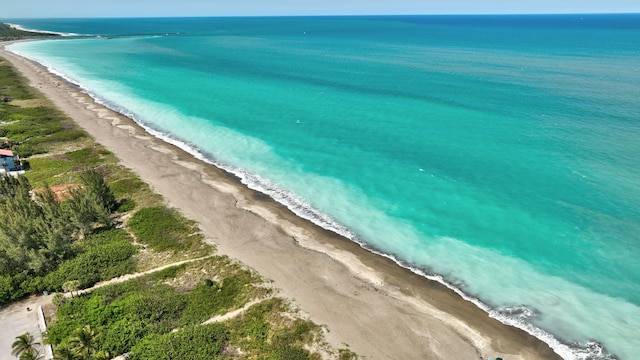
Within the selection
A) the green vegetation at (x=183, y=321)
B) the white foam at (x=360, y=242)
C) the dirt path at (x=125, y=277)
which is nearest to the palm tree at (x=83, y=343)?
the green vegetation at (x=183, y=321)

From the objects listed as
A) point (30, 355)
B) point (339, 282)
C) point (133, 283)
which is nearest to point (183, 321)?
point (133, 283)

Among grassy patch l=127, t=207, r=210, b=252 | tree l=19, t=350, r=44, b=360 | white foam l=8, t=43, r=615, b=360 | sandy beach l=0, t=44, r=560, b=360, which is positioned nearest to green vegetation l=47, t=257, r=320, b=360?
tree l=19, t=350, r=44, b=360

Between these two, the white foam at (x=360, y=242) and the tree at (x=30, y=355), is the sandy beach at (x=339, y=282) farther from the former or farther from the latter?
the tree at (x=30, y=355)

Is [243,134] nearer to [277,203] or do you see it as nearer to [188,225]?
[277,203]

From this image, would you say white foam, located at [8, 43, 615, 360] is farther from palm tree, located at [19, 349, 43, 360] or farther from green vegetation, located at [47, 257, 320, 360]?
palm tree, located at [19, 349, 43, 360]

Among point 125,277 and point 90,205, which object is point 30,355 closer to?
point 125,277

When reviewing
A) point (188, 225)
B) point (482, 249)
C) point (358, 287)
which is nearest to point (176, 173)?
point (188, 225)
